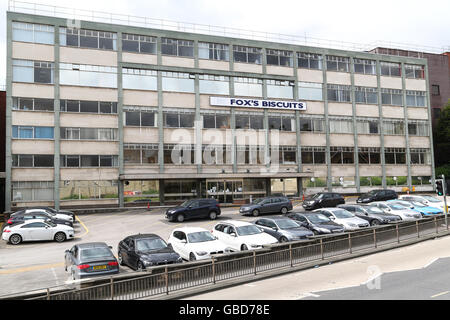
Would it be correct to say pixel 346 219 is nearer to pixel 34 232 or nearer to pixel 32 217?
pixel 34 232

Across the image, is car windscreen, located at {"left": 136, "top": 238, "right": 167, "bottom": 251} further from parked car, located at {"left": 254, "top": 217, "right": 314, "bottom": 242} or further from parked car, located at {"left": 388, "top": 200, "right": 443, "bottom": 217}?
parked car, located at {"left": 388, "top": 200, "right": 443, "bottom": 217}

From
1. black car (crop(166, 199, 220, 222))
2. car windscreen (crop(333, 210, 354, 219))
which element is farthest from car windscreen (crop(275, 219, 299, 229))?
black car (crop(166, 199, 220, 222))

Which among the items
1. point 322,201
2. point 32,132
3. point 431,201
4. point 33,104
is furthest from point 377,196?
point 33,104

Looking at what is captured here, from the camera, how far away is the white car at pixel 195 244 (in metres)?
15.9

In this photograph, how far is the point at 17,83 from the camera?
37062 mm

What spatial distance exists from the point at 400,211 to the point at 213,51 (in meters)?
27.9

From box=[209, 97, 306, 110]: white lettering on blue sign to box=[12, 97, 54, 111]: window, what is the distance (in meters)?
16.8

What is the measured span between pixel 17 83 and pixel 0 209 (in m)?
16.8

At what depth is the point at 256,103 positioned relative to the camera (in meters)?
45.1

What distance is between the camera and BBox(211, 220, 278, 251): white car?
17.4 meters

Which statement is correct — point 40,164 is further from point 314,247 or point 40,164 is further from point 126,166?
point 314,247

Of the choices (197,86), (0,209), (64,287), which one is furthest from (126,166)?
(64,287)

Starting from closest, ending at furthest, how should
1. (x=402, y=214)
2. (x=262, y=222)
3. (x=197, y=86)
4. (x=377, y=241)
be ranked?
(x=377, y=241)
(x=262, y=222)
(x=402, y=214)
(x=197, y=86)

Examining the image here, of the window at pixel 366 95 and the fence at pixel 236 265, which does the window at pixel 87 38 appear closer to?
the window at pixel 366 95
